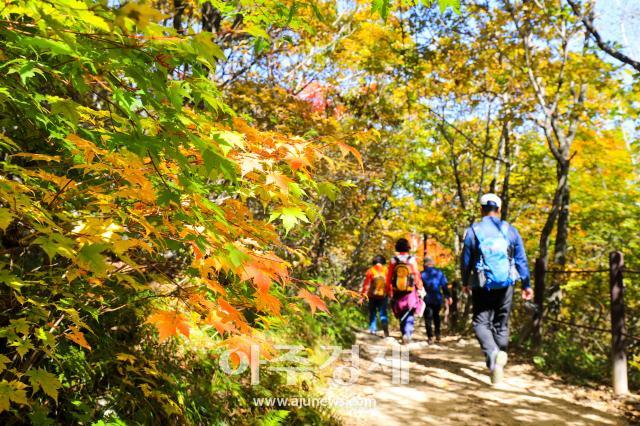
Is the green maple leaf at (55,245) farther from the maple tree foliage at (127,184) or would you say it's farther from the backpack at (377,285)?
the backpack at (377,285)

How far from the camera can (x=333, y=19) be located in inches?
360

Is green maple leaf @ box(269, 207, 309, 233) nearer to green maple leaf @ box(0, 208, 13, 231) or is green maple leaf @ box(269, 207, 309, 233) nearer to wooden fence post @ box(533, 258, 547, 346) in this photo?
green maple leaf @ box(0, 208, 13, 231)

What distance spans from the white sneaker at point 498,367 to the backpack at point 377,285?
334cm

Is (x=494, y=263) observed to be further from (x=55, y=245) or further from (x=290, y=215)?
(x=55, y=245)

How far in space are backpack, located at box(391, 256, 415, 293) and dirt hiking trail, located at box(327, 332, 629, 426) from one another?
113cm

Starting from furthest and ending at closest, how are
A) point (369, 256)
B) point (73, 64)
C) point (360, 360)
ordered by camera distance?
1. point (369, 256)
2. point (360, 360)
3. point (73, 64)

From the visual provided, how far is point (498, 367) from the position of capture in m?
5.22

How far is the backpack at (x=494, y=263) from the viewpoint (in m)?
5.10

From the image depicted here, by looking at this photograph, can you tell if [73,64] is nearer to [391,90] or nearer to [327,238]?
[327,238]

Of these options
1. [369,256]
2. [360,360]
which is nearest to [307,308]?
[360,360]

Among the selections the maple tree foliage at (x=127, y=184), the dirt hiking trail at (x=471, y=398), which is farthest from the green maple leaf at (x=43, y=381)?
the dirt hiking trail at (x=471, y=398)

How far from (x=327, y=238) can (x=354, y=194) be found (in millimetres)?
1201

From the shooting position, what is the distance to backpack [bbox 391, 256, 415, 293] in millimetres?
7082

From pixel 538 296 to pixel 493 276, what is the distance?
239 centimetres
